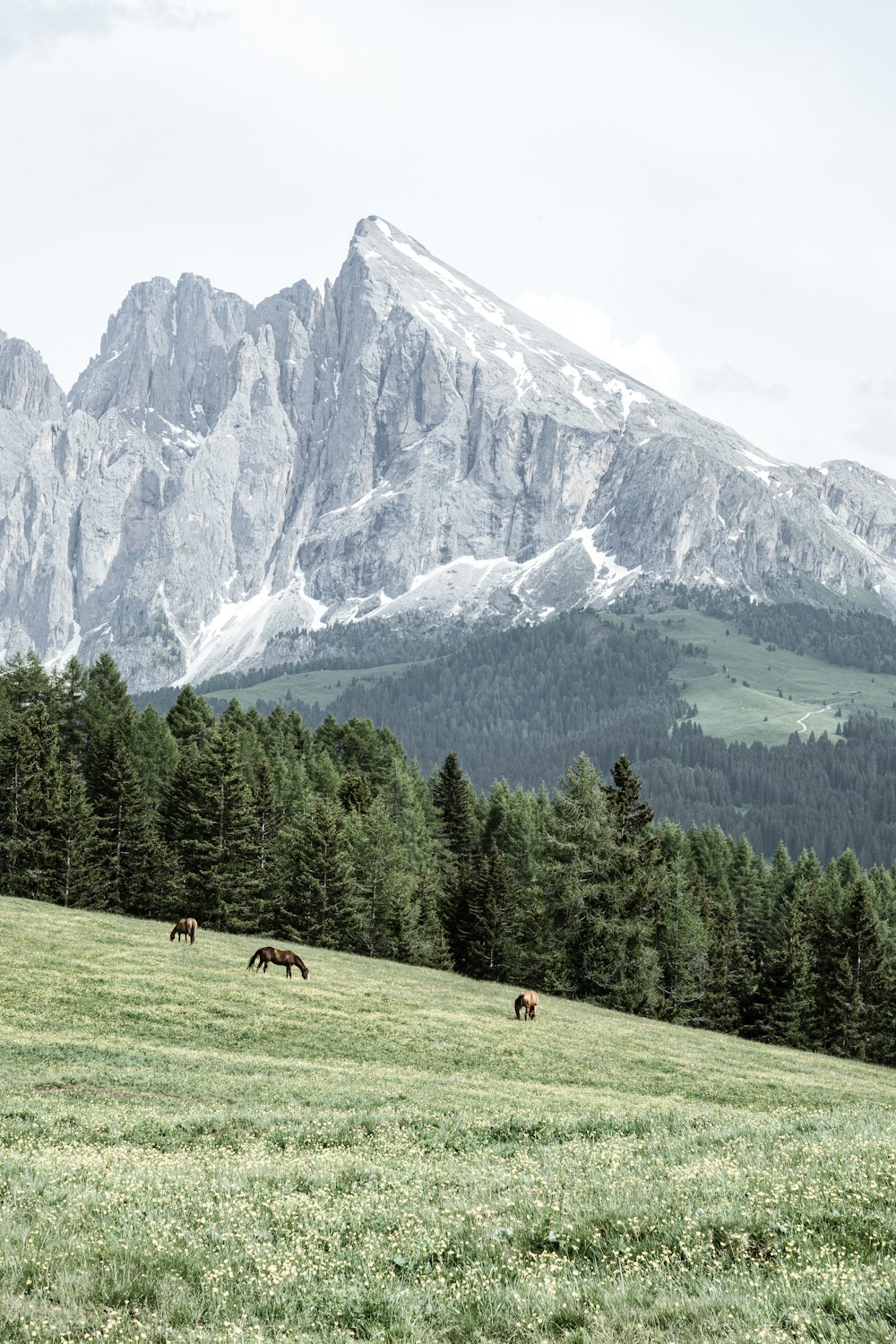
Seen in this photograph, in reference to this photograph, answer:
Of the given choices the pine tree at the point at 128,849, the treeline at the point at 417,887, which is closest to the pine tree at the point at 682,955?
the treeline at the point at 417,887

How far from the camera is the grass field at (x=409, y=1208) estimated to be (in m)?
8.88

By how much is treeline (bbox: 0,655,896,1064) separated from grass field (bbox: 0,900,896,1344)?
1501 inches

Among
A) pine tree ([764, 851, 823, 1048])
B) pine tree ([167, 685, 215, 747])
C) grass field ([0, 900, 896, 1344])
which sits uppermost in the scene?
pine tree ([167, 685, 215, 747])

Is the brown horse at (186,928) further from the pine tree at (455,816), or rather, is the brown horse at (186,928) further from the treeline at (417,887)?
the pine tree at (455,816)

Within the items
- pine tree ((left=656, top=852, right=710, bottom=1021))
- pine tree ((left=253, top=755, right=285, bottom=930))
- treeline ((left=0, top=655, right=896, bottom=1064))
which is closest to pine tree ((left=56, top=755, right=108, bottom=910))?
treeline ((left=0, top=655, right=896, bottom=1064))

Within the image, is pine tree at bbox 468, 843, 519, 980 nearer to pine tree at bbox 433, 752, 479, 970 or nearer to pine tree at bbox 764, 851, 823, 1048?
pine tree at bbox 433, 752, 479, 970

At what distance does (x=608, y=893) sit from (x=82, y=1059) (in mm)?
45200

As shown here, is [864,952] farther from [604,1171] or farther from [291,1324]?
[291,1324]

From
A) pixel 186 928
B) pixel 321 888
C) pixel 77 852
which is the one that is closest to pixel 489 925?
pixel 321 888

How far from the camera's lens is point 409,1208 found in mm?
12188

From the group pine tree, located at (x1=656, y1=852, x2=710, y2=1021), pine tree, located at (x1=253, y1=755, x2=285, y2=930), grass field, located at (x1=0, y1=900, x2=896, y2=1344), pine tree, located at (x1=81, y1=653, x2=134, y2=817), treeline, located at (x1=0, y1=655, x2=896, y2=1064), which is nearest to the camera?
grass field, located at (x1=0, y1=900, x2=896, y2=1344)

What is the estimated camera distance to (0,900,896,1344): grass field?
29.1 feet

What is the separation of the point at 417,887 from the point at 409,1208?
7403 cm

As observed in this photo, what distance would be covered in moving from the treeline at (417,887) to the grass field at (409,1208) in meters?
38.1
